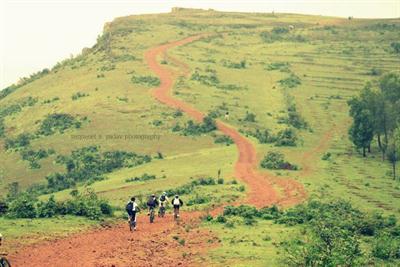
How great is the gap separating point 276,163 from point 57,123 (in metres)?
33.2

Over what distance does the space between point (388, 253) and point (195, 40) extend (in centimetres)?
10323

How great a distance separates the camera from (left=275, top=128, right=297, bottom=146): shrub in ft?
235

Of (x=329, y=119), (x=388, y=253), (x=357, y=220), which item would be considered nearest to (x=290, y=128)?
(x=329, y=119)

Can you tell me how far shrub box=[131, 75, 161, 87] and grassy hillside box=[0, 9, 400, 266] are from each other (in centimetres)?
31

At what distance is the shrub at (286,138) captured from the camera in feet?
235

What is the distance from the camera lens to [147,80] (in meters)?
99.0

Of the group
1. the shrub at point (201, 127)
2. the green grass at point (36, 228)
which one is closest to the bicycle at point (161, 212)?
the green grass at point (36, 228)

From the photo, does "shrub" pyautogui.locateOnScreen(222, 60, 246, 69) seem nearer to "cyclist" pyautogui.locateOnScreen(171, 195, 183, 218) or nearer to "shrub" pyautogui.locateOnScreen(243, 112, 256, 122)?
"shrub" pyautogui.locateOnScreen(243, 112, 256, 122)

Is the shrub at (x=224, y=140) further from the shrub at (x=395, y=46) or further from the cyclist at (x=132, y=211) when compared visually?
the shrub at (x=395, y=46)

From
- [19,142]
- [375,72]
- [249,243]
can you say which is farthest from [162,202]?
[375,72]

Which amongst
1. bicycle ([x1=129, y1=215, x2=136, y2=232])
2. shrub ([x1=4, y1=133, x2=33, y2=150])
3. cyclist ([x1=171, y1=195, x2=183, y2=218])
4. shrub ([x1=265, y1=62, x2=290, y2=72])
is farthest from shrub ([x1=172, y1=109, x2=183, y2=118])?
bicycle ([x1=129, y1=215, x2=136, y2=232])

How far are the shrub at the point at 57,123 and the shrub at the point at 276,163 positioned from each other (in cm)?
2769

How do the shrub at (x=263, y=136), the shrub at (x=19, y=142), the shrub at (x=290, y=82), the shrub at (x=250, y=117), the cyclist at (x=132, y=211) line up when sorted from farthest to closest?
the shrub at (x=290, y=82)
the shrub at (x=250, y=117)
the shrub at (x=19, y=142)
the shrub at (x=263, y=136)
the cyclist at (x=132, y=211)

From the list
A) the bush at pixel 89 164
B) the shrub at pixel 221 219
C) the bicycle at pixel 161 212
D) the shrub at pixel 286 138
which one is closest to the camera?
the shrub at pixel 221 219
